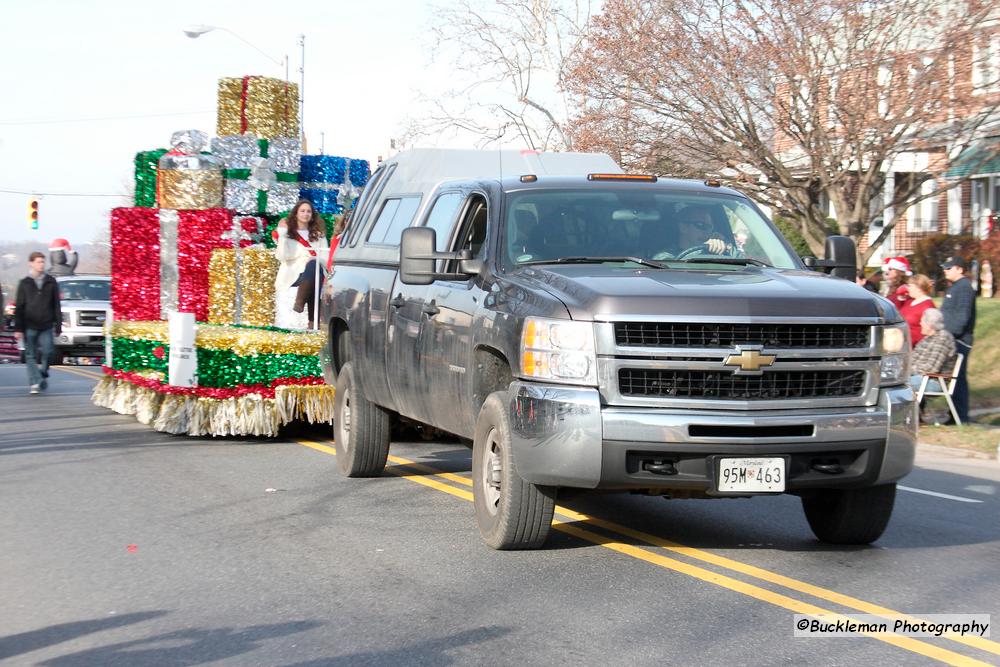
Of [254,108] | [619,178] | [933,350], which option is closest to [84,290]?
[254,108]

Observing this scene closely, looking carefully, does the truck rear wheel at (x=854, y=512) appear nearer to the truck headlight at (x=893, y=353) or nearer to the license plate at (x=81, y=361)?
the truck headlight at (x=893, y=353)

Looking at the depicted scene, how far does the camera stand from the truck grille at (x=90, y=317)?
25.6 metres

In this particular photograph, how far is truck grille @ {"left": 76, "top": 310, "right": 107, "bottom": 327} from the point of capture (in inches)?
1008

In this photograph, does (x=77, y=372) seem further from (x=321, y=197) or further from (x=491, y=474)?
(x=491, y=474)

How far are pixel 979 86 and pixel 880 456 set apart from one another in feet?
52.6

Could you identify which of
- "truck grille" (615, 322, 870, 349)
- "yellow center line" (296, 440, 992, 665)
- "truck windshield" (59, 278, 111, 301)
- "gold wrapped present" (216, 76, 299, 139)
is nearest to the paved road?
"yellow center line" (296, 440, 992, 665)

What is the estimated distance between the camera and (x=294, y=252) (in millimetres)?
13750

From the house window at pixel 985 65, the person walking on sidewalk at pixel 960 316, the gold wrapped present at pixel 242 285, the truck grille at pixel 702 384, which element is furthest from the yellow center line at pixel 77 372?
the truck grille at pixel 702 384

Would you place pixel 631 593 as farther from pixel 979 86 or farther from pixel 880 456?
pixel 979 86

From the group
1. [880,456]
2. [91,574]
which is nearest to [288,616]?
[91,574]

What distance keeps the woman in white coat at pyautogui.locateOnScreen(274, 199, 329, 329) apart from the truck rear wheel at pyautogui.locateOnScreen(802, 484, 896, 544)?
7405 mm

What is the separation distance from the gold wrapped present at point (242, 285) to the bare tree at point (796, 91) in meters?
10.5

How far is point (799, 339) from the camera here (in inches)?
260

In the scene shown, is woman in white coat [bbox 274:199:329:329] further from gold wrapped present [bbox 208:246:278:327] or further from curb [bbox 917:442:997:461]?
curb [bbox 917:442:997:461]
